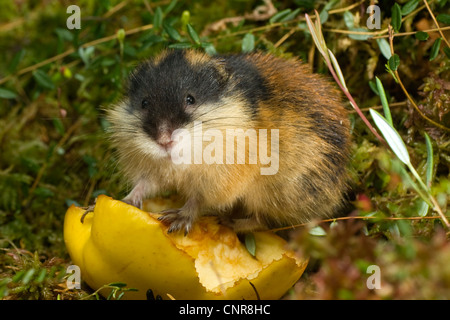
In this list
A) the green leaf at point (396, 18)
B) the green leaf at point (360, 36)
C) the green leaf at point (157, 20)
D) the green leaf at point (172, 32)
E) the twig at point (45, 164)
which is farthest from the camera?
the twig at point (45, 164)

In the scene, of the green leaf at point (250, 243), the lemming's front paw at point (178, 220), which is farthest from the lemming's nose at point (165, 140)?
the green leaf at point (250, 243)

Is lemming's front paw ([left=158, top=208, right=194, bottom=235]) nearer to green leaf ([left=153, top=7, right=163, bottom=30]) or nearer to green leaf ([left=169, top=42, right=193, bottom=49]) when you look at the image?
green leaf ([left=169, top=42, right=193, bottom=49])

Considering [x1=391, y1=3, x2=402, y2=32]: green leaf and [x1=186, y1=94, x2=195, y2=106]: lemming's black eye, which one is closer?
[x1=186, y1=94, x2=195, y2=106]: lemming's black eye

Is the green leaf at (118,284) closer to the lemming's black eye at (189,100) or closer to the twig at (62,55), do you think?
the lemming's black eye at (189,100)

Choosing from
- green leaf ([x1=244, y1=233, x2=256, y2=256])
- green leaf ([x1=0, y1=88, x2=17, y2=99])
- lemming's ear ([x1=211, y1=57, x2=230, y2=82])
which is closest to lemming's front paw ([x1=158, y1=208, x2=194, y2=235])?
green leaf ([x1=244, y1=233, x2=256, y2=256])

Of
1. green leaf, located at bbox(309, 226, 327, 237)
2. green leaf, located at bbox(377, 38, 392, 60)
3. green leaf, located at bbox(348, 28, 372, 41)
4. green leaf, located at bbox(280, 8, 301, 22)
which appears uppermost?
green leaf, located at bbox(280, 8, 301, 22)

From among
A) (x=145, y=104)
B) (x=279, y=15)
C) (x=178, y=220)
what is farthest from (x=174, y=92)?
(x=279, y=15)
